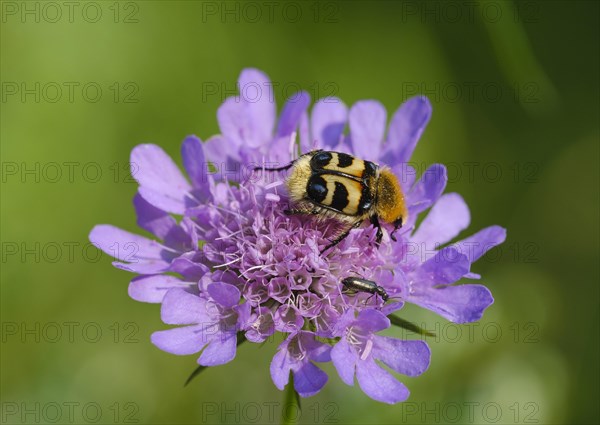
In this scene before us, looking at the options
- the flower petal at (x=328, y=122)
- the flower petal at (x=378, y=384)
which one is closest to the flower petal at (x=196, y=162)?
the flower petal at (x=328, y=122)

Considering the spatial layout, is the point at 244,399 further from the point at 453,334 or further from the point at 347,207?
the point at 347,207

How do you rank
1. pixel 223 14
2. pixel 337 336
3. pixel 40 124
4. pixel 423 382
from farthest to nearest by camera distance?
1. pixel 223 14
2. pixel 40 124
3. pixel 423 382
4. pixel 337 336

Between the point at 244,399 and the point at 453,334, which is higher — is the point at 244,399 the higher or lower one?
the lower one

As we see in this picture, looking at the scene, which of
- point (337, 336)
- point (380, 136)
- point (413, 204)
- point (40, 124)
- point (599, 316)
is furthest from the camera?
point (40, 124)

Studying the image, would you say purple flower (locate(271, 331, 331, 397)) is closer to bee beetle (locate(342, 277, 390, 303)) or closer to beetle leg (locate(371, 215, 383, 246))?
bee beetle (locate(342, 277, 390, 303))

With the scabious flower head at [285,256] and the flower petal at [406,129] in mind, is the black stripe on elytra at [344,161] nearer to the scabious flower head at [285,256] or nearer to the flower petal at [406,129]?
the scabious flower head at [285,256]

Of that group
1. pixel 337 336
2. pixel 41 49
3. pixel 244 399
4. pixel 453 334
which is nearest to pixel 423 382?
pixel 453 334
